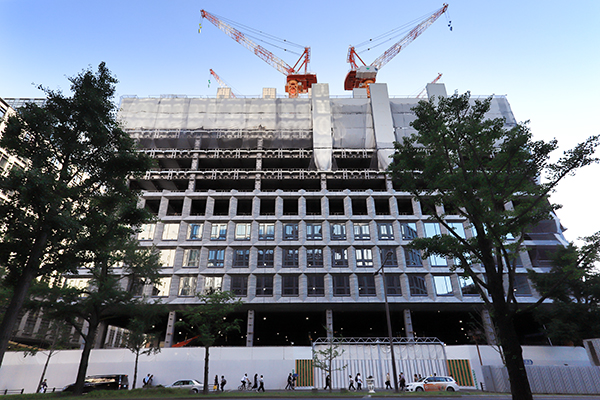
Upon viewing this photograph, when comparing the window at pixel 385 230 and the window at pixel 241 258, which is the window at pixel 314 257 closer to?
the window at pixel 241 258

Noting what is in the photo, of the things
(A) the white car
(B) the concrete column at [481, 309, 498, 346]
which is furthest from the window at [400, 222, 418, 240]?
(A) the white car

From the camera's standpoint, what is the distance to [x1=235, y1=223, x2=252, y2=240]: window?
161 ft

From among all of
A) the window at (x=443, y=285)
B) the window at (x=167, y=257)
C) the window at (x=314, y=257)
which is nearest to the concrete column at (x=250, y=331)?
the window at (x=314, y=257)

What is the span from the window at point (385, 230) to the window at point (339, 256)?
5745 millimetres

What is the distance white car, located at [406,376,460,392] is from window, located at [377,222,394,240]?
22.0 metres

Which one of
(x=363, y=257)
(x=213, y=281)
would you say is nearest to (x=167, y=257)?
(x=213, y=281)

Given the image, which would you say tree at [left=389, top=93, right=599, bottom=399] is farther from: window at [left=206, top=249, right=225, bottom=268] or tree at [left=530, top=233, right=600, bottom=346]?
window at [left=206, top=249, right=225, bottom=268]

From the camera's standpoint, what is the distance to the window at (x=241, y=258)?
4694 cm

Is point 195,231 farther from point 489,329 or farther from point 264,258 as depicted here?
point 489,329

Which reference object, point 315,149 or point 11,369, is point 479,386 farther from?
point 11,369

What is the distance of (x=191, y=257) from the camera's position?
156 ft

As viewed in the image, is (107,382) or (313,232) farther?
(313,232)

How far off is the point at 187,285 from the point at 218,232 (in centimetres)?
837

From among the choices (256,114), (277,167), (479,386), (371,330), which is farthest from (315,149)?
(479,386)
